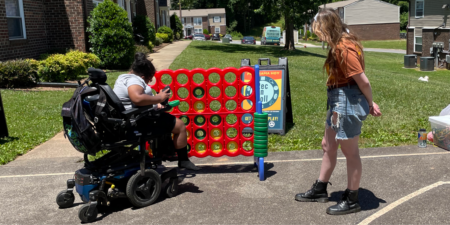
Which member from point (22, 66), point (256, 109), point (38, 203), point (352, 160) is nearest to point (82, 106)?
point (38, 203)

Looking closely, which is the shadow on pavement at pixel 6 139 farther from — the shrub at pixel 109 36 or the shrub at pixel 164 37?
the shrub at pixel 164 37

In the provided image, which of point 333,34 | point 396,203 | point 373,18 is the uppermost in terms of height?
point 373,18

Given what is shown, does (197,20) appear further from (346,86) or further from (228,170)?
(346,86)

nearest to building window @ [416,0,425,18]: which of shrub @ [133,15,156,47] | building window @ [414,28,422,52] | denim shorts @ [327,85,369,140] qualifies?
building window @ [414,28,422,52]

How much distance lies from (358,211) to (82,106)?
2.91 meters

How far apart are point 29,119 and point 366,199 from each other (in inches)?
277

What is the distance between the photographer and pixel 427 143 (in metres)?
6.84

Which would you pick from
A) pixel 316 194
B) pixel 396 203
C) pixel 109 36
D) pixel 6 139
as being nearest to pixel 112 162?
pixel 316 194

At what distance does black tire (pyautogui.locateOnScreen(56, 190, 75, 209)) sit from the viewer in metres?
4.60

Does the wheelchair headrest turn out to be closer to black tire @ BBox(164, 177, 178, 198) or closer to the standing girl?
black tire @ BBox(164, 177, 178, 198)

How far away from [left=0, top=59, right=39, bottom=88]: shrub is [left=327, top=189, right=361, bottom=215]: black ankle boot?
34.5ft

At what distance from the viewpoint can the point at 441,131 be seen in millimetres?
6484

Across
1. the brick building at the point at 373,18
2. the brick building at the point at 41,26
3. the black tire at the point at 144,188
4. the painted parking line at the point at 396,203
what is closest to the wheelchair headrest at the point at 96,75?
the black tire at the point at 144,188

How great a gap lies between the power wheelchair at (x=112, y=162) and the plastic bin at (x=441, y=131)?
13.3ft
